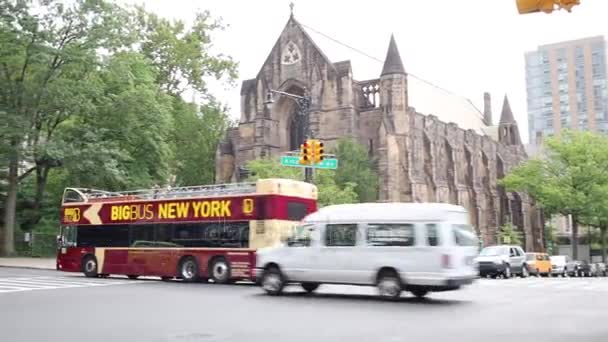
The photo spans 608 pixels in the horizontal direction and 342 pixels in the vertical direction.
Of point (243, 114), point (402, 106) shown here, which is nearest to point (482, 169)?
point (402, 106)

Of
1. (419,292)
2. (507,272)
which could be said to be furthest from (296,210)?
(507,272)

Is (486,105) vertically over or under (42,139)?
over

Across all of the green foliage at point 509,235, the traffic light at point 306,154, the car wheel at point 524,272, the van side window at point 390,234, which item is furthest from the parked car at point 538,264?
the van side window at point 390,234

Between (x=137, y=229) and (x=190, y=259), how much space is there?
2764mm

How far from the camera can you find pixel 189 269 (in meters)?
21.6

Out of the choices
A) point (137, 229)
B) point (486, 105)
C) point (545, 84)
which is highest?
point (545, 84)

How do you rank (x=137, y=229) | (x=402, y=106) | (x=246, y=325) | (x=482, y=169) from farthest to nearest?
(x=482, y=169)
(x=402, y=106)
(x=137, y=229)
(x=246, y=325)

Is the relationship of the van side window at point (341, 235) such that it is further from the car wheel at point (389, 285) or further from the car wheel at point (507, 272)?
the car wheel at point (507, 272)

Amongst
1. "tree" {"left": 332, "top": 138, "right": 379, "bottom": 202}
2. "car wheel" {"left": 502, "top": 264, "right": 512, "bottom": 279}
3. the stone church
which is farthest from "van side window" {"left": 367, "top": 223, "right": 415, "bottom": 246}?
the stone church

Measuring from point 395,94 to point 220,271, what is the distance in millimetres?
31605

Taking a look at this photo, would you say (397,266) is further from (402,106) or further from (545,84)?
(545,84)

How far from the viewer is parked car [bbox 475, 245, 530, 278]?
29891 mm

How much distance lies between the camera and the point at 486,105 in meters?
83.9

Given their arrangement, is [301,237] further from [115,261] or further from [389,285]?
[115,261]
